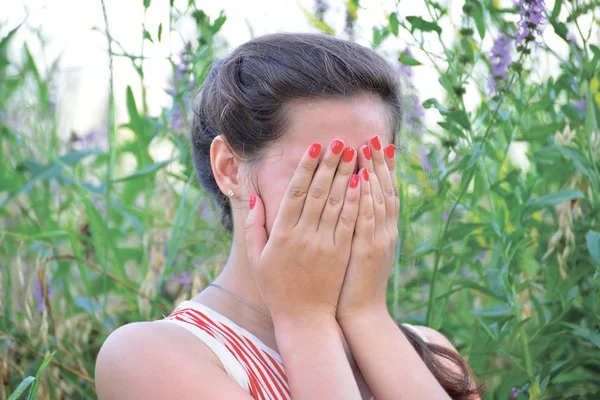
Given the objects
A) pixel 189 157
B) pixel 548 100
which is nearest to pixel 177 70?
pixel 189 157

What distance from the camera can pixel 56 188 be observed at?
204 cm

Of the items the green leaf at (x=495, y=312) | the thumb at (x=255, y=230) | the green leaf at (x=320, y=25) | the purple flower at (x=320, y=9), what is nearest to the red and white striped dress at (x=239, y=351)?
the thumb at (x=255, y=230)

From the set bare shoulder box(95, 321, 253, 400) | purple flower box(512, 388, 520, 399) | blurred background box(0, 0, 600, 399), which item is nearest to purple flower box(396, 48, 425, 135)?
blurred background box(0, 0, 600, 399)

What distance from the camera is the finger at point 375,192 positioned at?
46.2 inches

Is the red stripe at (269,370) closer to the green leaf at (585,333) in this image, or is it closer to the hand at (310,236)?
the hand at (310,236)

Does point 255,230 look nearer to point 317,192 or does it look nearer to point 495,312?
point 317,192

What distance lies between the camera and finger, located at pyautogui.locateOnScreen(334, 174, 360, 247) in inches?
46.2

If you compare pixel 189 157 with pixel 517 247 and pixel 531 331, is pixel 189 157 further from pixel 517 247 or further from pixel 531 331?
pixel 531 331

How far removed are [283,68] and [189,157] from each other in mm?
466

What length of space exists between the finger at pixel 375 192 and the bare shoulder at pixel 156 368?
0.34 meters

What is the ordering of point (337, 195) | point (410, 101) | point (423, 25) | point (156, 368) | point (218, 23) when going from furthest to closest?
point (410, 101), point (218, 23), point (423, 25), point (337, 195), point (156, 368)

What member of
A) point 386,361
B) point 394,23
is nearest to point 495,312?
point 386,361

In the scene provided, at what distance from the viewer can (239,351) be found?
120 centimetres

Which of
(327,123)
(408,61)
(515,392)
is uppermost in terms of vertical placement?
(408,61)
